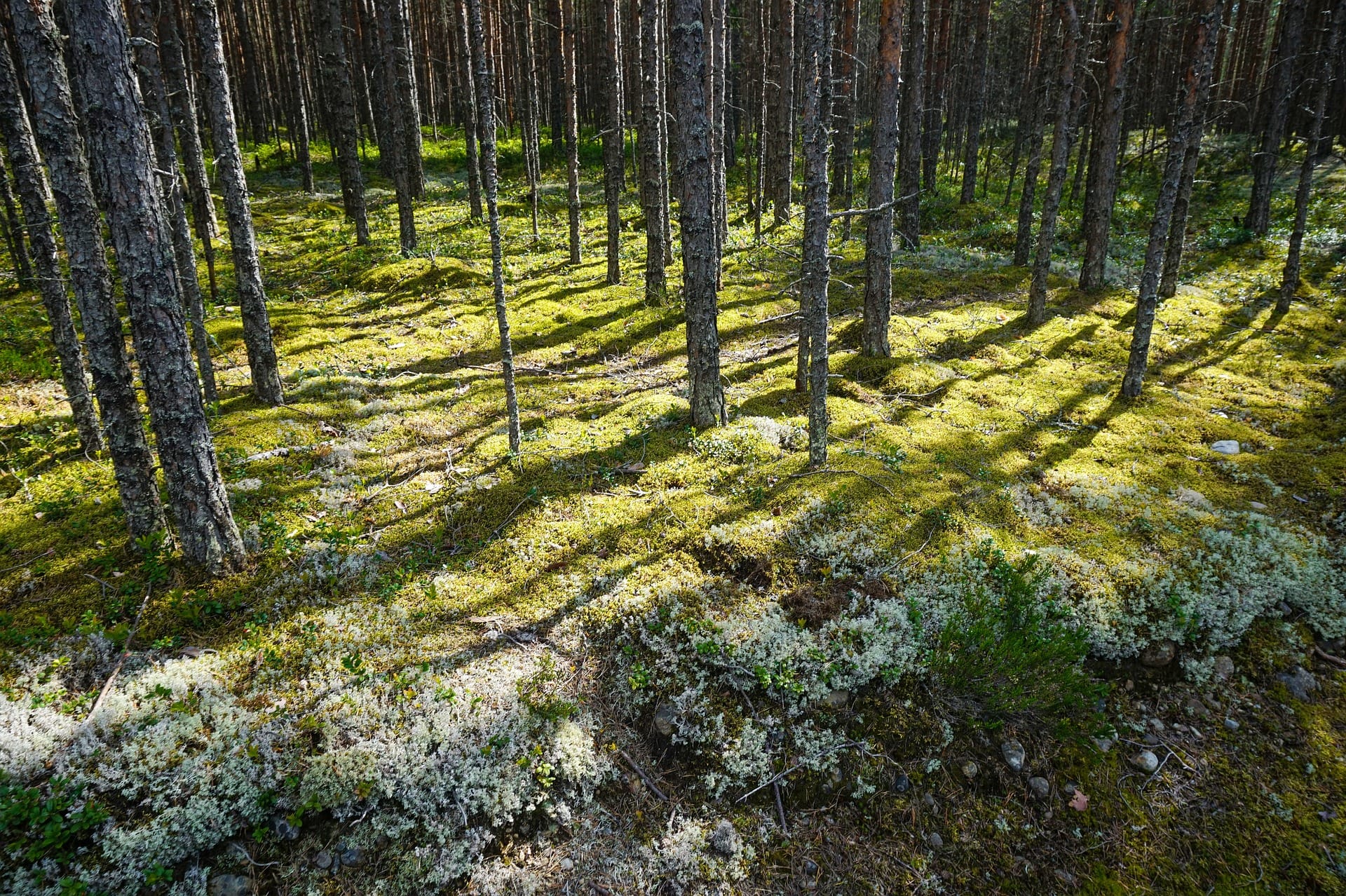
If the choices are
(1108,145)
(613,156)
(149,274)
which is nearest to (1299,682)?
(149,274)

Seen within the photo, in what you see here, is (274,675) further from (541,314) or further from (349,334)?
(541,314)

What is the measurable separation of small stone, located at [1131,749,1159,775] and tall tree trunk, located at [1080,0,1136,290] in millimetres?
14432

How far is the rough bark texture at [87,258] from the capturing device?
5.29m

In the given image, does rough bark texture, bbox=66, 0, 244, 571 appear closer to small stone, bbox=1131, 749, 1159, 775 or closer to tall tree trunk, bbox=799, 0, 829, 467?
tall tree trunk, bbox=799, 0, 829, 467

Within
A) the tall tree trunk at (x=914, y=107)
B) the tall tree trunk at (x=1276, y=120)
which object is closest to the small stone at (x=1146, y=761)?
the tall tree trunk at (x=914, y=107)

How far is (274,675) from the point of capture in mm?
5395

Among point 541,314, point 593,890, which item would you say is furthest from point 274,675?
point 541,314

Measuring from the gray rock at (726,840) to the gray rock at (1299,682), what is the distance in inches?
231

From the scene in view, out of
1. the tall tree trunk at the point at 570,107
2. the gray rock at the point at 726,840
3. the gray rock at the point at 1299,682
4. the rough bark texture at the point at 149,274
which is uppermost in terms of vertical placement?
the tall tree trunk at the point at 570,107

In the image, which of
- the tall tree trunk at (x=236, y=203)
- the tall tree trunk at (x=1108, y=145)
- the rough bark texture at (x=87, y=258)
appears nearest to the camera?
the rough bark texture at (x=87, y=258)

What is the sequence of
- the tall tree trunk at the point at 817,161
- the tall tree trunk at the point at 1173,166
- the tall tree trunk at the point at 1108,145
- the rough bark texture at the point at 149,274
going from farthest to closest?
1. the tall tree trunk at the point at 1108,145
2. the tall tree trunk at the point at 1173,166
3. the tall tree trunk at the point at 817,161
4. the rough bark texture at the point at 149,274

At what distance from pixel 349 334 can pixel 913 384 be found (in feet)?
40.7

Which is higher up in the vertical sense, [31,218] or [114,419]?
[31,218]

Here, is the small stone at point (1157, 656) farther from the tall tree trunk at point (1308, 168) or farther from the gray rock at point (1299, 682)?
the tall tree trunk at point (1308, 168)
